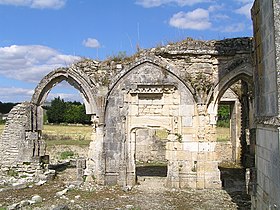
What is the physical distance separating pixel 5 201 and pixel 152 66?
5869mm

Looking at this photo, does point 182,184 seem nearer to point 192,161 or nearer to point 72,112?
point 192,161

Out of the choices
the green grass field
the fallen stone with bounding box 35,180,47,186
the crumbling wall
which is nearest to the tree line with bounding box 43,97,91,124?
the green grass field

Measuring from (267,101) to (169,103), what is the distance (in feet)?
20.3

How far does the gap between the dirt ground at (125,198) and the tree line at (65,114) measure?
39.8 metres

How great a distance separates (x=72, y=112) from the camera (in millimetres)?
51938

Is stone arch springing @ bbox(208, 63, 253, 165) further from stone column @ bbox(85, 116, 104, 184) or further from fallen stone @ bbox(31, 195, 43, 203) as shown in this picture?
fallen stone @ bbox(31, 195, 43, 203)

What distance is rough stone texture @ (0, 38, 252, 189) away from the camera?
37.2 feet

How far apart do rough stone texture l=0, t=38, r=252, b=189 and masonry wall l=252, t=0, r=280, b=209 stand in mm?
4705

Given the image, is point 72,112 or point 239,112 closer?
point 239,112

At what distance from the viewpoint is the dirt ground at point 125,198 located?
863 centimetres

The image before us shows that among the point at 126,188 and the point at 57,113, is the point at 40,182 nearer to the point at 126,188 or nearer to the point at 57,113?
the point at 126,188

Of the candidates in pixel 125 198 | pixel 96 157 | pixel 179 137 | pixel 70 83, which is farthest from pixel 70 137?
pixel 125 198

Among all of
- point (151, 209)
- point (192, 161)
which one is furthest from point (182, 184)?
point (151, 209)

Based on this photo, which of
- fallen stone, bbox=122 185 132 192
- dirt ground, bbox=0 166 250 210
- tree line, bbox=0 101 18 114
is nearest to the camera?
dirt ground, bbox=0 166 250 210
